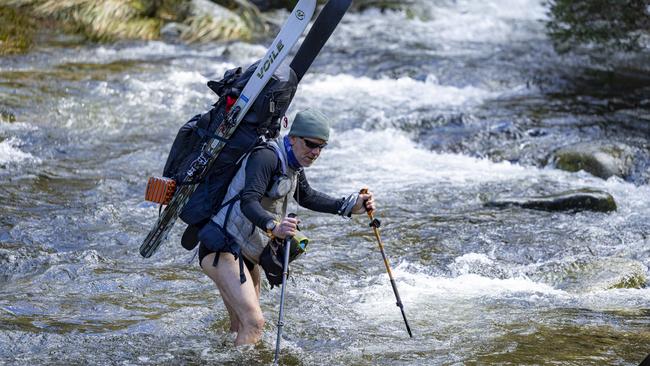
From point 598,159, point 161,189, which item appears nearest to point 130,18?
point 598,159

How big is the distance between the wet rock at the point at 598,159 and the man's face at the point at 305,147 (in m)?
8.17

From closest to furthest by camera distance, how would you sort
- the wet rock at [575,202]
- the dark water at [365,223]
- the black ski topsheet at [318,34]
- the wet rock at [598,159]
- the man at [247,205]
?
the man at [247,205]
the black ski topsheet at [318,34]
the dark water at [365,223]
the wet rock at [575,202]
the wet rock at [598,159]

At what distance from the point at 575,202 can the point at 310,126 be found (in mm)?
6234

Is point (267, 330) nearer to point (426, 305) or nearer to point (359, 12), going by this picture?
point (426, 305)

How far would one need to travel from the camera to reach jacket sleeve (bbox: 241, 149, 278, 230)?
219 inches

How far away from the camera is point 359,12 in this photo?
91.4 feet

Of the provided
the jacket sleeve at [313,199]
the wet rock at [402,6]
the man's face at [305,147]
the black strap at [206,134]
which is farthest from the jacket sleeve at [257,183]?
the wet rock at [402,6]

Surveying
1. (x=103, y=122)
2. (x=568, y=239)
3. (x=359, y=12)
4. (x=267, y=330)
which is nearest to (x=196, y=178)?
(x=267, y=330)

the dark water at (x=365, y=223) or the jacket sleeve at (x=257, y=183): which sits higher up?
the jacket sleeve at (x=257, y=183)

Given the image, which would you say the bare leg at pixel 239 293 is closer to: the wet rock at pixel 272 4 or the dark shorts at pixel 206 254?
the dark shorts at pixel 206 254

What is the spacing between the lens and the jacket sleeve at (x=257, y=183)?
18.3 feet

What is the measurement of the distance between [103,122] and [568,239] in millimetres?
8313

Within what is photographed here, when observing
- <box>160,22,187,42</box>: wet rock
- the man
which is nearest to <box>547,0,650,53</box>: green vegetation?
<box>160,22,187,42</box>: wet rock

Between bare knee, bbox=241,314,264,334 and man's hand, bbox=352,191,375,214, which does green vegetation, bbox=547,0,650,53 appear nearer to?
man's hand, bbox=352,191,375,214
